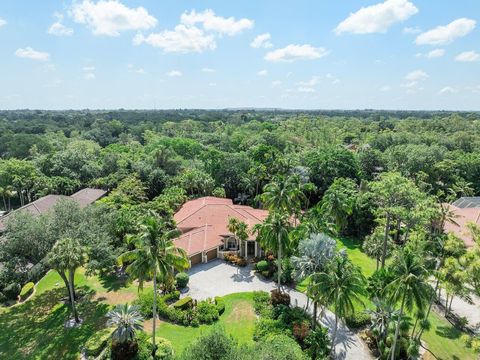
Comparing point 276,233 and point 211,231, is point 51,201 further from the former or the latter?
point 276,233

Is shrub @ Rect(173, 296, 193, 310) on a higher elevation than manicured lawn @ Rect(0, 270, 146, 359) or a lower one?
higher

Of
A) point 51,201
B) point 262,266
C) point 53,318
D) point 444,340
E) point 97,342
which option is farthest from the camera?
point 51,201

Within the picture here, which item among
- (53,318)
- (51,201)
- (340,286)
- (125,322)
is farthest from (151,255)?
(51,201)

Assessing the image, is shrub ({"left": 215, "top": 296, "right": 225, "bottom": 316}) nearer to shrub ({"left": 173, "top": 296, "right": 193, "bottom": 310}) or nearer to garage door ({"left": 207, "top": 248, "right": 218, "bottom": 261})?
shrub ({"left": 173, "top": 296, "right": 193, "bottom": 310})

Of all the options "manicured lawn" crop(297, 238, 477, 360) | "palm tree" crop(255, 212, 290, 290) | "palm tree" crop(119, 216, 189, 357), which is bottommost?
"manicured lawn" crop(297, 238, 477, 360)

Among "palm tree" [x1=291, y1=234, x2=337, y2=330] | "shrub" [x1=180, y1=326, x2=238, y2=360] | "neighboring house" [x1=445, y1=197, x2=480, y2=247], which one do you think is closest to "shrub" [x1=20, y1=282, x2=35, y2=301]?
"shrub" [x1=180, y1=326, x2=238, y2=360]

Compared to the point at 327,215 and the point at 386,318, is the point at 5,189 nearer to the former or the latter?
the point at 327,215

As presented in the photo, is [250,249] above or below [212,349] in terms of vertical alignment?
below
